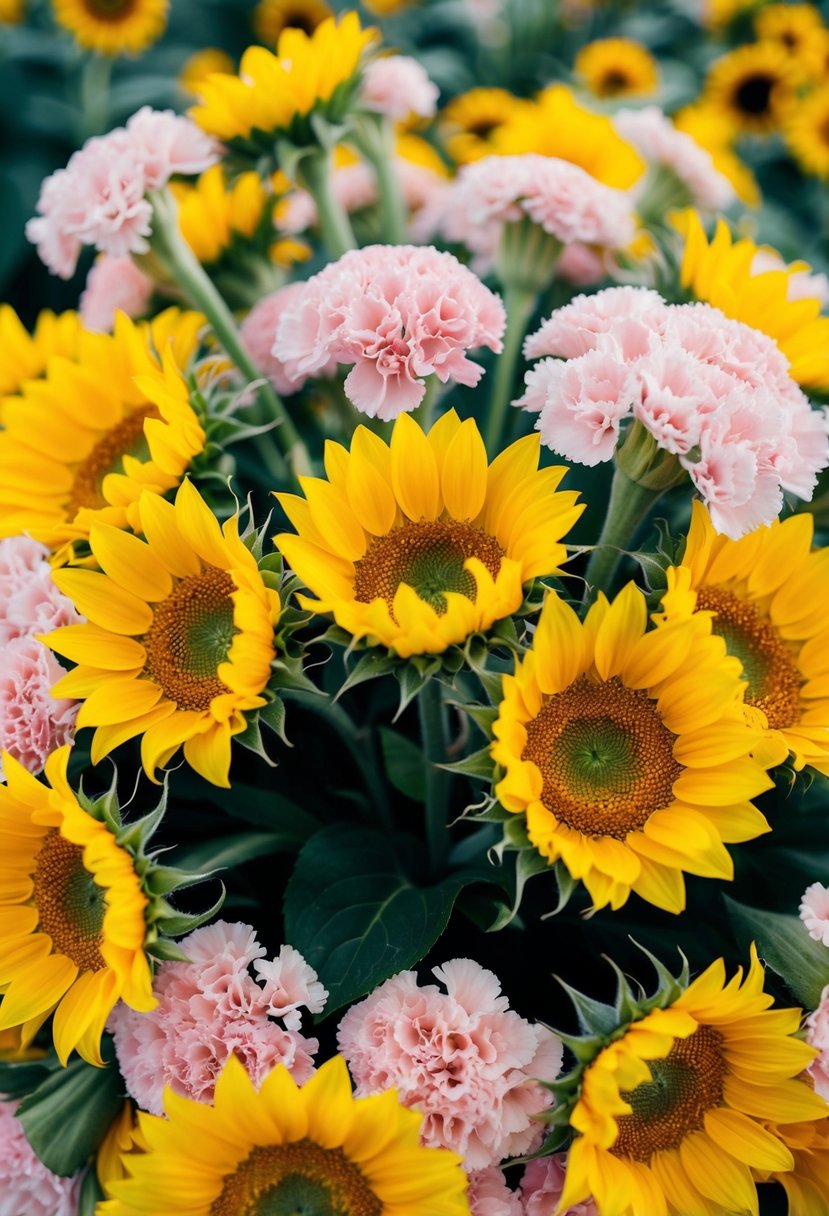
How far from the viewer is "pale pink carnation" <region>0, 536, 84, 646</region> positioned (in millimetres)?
727

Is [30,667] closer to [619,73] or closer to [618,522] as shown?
[618,522]

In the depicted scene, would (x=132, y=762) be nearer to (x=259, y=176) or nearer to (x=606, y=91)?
(x=259, y=176)

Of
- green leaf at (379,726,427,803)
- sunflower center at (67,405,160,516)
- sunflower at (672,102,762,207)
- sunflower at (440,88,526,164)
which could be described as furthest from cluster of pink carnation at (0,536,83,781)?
sunflower at (440,88,526,164)

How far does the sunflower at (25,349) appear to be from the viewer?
3.14 feet

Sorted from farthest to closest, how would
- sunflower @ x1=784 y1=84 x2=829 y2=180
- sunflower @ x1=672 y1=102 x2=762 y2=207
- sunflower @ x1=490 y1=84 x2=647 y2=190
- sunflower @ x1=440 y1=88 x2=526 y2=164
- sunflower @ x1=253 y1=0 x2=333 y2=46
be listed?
sunflower @ x1=253 y1=0 x2=333 y2=46 → sunflower @ x1=784 y1=84 x2=829 y2=180 → sunflower @ x1=440 y1=88 x2=526 y2=164 → sunflower @ x1=672 y1=102 x2=762 y2=207 → sunflower @ x1=490 y1=84 x2=647 y2=190

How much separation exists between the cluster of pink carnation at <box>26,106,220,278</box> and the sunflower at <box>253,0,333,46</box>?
1351 millimetres

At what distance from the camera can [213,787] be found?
0.74m

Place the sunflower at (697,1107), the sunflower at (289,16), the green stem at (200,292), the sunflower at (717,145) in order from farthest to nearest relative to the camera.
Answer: the sunflower at (289,16)
the sunflower at (717,145)
the green stem at (200,292)
the sunflower at (697,1107)

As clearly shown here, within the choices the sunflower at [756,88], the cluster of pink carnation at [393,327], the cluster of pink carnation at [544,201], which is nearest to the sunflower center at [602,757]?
the cluster of pink carnation at [393,327]

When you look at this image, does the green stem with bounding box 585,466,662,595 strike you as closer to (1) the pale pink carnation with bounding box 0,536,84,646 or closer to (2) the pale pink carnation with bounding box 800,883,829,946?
(2) the pale pink carnation with bounding box 800,883,829,946

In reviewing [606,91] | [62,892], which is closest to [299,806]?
[62,892]

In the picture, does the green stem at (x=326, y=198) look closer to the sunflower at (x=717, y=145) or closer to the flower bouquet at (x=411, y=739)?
the flower bouquet at (x=411, y=739)

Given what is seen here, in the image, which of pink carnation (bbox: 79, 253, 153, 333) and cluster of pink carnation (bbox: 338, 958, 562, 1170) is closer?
cluster of pink carnation (bbox: 338, 958, 562, 1170)

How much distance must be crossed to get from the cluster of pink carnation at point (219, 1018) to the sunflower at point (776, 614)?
319 mm
